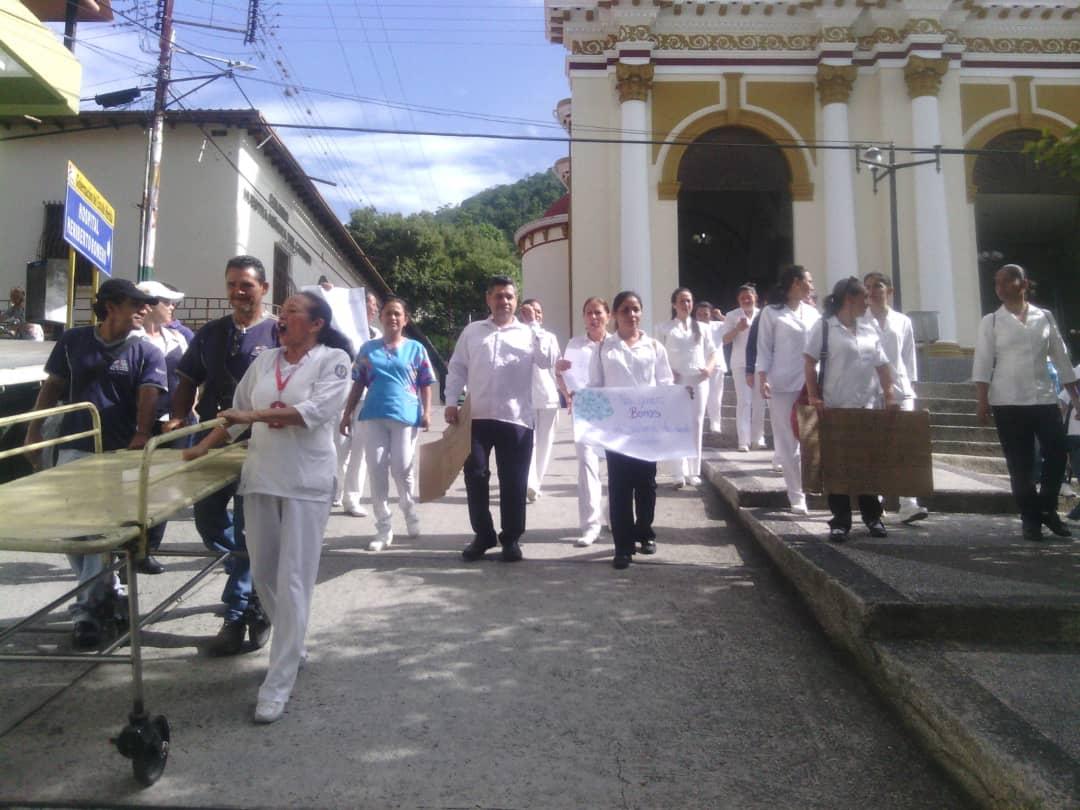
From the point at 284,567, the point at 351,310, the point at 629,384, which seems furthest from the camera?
the point at 351,310

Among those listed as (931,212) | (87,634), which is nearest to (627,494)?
(87,634)

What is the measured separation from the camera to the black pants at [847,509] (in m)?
5.27

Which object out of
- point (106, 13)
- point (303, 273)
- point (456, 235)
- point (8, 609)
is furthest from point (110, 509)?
point (456, 235)

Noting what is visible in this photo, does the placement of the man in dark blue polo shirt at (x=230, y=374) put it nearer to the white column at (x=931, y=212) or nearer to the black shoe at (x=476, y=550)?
the black shoe at (x=476, y=550)

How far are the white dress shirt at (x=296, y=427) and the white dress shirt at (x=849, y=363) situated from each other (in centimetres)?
340

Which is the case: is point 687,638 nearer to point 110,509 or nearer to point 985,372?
point 110,509

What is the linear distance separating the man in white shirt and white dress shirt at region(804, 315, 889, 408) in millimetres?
1997

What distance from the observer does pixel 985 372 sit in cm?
581

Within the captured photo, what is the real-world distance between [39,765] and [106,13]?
1569 centimetres

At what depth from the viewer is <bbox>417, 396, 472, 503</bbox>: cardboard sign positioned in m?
5.66

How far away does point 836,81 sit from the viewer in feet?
56.7

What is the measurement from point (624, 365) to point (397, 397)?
169 cm

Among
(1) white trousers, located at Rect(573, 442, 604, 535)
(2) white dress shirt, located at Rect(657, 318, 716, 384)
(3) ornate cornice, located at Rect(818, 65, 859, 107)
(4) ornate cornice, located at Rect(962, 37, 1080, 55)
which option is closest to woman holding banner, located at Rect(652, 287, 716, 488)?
(2) white dress shirt, located at Rect(657, 318, 716, 384)

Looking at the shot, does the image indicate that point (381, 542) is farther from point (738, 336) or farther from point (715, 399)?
point (715, 399)
